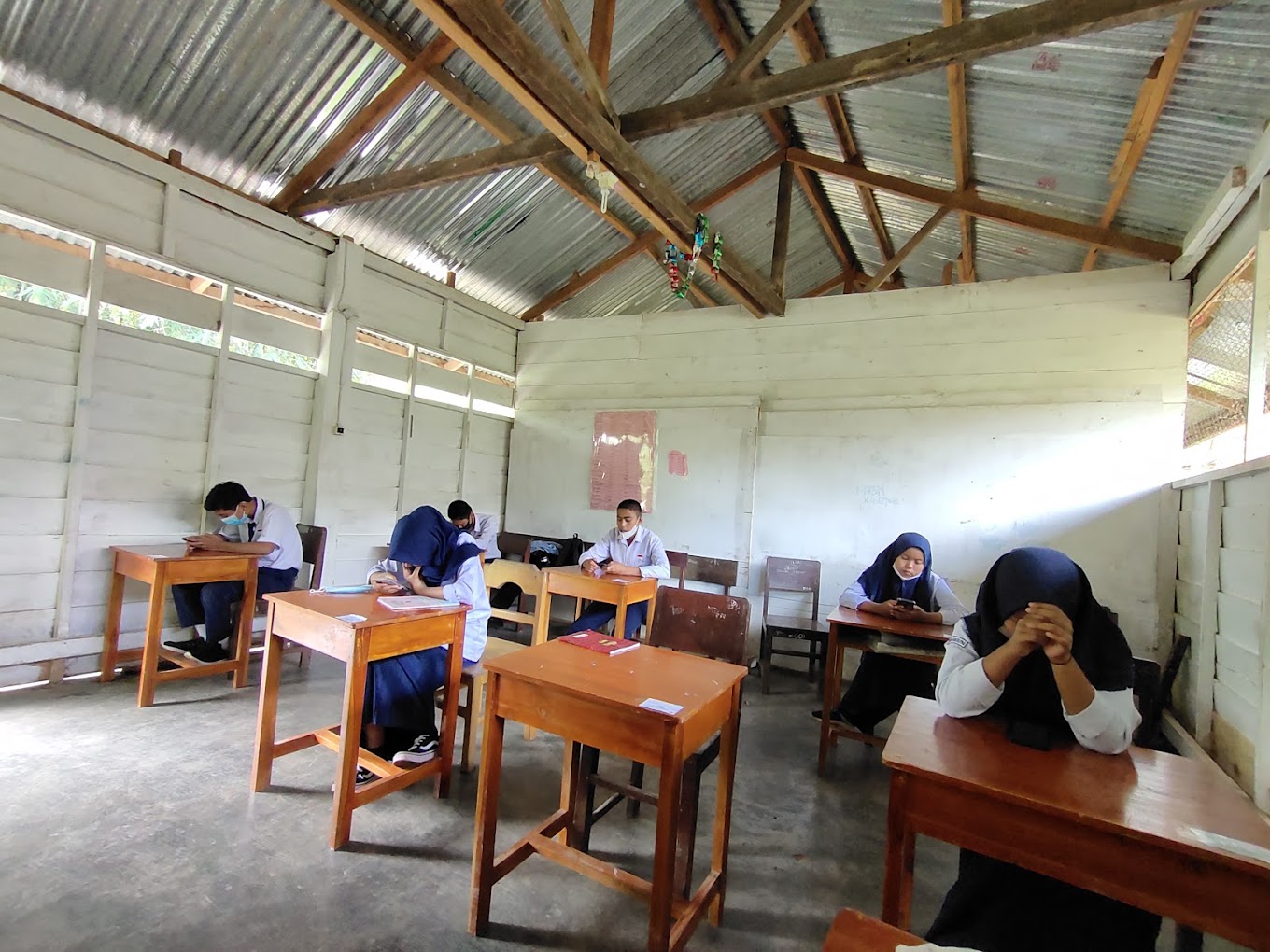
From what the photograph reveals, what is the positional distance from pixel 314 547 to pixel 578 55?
352 centimetres

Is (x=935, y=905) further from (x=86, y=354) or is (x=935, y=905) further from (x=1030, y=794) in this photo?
(x=86, y=354)

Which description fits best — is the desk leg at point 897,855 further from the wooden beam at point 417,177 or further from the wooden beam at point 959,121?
the wooden beam at point 417,177

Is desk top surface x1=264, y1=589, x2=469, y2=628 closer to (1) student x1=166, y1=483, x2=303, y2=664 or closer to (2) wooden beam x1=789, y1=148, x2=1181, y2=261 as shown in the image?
(1) student x1=166, y1=483, x2=303, y2=664

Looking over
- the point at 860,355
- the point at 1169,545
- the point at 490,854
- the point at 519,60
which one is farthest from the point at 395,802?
the point at 1169,545

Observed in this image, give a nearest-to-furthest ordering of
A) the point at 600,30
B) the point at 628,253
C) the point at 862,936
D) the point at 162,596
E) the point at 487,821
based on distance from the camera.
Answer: the point at 862,936 < the point at 487,821 < the point at 600,30 < the point at 162,596 < the point at 628,253

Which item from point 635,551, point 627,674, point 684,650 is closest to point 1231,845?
point 627,674

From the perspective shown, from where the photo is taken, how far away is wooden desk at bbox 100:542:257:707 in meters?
3.11

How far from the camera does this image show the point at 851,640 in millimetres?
2979

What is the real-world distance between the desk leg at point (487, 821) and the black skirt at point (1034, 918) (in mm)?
1151

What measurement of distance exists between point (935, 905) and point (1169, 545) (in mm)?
3190

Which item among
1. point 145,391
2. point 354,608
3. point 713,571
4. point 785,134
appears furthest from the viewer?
point 713,571

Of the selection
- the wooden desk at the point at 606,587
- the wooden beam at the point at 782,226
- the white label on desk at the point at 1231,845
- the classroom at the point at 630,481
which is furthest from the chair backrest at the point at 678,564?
the white label on desk at the point at 1231,845

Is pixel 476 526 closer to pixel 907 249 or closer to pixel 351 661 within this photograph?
pixel 351 661

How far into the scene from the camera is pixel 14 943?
60.0 inches
